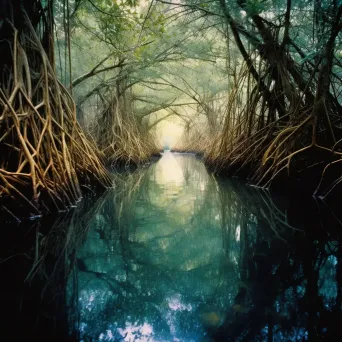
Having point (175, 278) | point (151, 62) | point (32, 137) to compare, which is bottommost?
point (175, 278)

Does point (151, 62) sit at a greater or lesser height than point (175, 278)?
greater

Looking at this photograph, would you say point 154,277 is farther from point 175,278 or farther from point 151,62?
point 151,62

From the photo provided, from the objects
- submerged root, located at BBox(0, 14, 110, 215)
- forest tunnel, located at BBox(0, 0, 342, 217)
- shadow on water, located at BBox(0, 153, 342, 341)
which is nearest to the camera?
shadow on water, located at BBox(0, 153, 342, 341)

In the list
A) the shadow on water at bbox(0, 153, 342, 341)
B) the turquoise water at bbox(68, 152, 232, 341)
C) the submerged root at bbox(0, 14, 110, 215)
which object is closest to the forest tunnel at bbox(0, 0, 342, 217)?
the submerged root at bbox(0, 14, 110, 215)

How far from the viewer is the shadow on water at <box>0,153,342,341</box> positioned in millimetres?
987

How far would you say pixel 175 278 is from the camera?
4.54 feet

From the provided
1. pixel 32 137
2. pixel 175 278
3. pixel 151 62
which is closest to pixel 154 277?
pixel 175 278

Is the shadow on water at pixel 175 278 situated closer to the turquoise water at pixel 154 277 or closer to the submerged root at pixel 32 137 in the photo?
the turquoise water at pixel 154 277

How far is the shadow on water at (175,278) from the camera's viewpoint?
Answer: 3.24 feet

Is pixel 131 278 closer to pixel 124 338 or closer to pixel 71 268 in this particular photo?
pixel 71 268

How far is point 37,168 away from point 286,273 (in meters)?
1.99

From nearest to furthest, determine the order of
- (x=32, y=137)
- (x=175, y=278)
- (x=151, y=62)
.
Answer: (x=175, y=278)
(x=32, y=137)
(x=151, y=62)

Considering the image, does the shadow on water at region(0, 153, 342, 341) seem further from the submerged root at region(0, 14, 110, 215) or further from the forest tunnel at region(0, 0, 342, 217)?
the forest tunnel at region(0, 0, 342, 217)

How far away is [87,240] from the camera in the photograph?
76.6 inches
